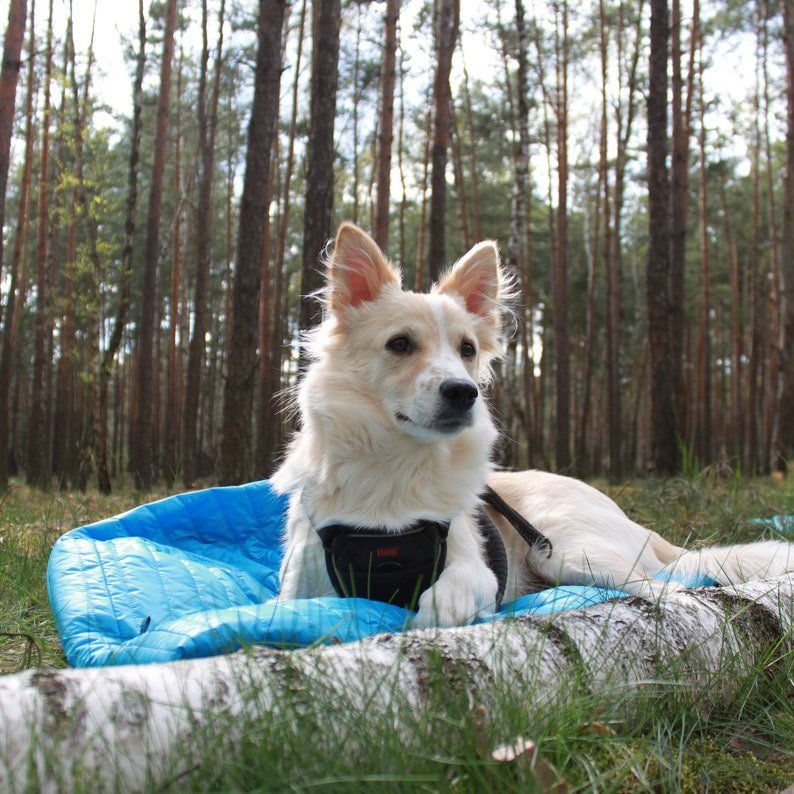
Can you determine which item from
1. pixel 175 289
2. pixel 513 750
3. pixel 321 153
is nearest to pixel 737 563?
pixel 513 750

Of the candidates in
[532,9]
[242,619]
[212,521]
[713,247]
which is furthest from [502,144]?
[242,619]

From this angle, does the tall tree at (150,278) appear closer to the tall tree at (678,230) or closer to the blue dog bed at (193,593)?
the tall tree at (678,230)

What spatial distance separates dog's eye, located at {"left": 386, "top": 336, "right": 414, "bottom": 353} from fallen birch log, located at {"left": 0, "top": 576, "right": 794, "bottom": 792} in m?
1.36

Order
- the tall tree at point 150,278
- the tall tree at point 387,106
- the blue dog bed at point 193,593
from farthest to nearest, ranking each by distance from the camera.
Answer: the tall tree at point 150,278 → the tall tree at point 387,106 → the blue dog bed at point 193,593

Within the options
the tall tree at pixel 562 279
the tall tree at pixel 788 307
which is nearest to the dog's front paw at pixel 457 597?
the tall tree at pixel 788 307

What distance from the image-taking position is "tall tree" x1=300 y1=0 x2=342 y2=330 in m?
8.14

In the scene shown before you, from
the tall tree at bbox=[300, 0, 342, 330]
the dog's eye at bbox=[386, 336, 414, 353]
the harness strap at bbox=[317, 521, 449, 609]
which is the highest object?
the tall tree at bbox=[300, 0, 342, 330]

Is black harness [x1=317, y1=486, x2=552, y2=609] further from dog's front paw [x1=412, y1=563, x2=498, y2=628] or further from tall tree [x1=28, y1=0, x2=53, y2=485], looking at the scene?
tall tree [x1=28, y1=0, x2=53, y2=485]

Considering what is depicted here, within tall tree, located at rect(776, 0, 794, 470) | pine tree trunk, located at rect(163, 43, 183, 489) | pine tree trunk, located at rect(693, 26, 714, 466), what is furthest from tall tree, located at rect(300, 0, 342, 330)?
pine tree trunk, located at rect(693, 26, 714, 466)

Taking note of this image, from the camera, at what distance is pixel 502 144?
86.3 ft

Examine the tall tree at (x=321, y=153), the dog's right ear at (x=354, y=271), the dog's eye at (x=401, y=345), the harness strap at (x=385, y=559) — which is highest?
the tall tree at (x=321, y=153)

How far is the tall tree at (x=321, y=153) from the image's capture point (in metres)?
8.14

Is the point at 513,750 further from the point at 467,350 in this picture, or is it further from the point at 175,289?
the point at 175,289

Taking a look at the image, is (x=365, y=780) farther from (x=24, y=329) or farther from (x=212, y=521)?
(x=24, y=329)
